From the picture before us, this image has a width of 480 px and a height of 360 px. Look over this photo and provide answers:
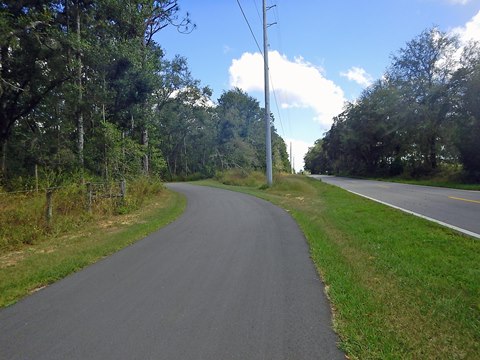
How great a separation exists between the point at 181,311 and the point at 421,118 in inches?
1453

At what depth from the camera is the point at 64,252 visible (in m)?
7.61

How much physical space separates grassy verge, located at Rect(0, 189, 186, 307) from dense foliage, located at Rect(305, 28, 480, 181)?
24376 mm

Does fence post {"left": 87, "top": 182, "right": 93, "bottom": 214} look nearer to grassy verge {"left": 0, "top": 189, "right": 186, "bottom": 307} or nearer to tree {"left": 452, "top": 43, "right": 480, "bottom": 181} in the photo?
grassy verge {"left": 0, "top": 189, "right": 186, "bottom": 307}

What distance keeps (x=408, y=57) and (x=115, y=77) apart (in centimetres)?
3232

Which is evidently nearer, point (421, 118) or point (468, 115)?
point (468, 115)

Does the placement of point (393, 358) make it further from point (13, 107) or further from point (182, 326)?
point (13, 107)

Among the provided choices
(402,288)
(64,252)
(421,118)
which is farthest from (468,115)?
(64,252)

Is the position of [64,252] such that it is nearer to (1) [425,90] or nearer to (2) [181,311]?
(2) [181,311]

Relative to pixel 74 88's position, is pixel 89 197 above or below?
below

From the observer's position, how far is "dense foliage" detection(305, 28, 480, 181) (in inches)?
1025

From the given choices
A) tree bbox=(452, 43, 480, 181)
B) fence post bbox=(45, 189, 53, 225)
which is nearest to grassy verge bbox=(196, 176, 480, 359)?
fence post bbox=(45, 189, 53, 225)

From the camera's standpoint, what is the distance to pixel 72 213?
1141cm

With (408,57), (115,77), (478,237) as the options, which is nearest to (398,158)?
(408,57)

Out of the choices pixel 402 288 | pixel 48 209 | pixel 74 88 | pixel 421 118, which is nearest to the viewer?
pixel 402 288
